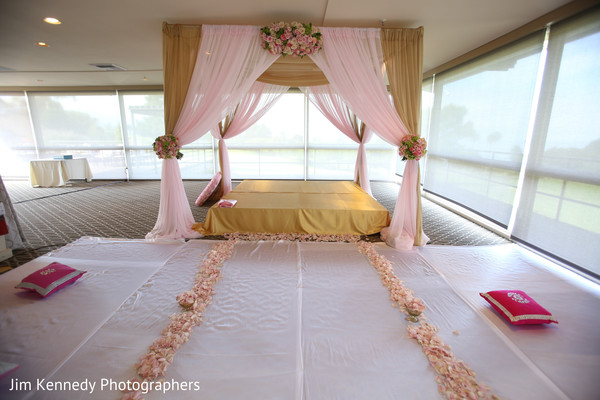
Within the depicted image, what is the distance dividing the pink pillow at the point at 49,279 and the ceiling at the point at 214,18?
262cm

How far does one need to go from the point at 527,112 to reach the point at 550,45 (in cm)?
73

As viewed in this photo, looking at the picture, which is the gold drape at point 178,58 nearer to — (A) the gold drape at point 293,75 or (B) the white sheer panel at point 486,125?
(A) the gold drape at point 293,75

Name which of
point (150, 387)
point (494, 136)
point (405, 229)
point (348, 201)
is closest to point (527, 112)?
point (494, 136)

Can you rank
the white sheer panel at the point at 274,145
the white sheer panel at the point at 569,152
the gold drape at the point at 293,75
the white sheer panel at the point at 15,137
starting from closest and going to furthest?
the white sheer panel at the point at 569,152 → the gold drape at the point at 293,75 → the white sheer panel at the point at 15,137 → the white sheer panel at the point at 274,145

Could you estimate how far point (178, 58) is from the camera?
10.1 feet

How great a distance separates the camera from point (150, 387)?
133 cm

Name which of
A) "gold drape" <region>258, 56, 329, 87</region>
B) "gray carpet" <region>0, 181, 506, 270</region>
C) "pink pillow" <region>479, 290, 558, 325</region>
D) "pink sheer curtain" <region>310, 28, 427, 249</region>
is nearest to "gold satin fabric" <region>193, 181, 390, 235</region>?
"gray carpet" <region>0, 181, 506, 270</region>

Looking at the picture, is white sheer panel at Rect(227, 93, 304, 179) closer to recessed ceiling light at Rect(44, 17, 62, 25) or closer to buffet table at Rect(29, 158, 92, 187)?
buffet table at Rect(29, 158, 92, 187)

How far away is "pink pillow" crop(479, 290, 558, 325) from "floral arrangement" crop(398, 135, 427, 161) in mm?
1607

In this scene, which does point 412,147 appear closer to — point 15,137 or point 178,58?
point 178,58

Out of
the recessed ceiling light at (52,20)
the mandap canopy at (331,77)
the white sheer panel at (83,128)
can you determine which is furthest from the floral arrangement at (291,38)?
the white sheer panel at (83,128)

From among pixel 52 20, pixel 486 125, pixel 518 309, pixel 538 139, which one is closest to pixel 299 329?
pixel 518 309

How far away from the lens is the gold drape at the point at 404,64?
305 centimetres

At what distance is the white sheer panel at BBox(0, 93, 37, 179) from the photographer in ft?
23.7
